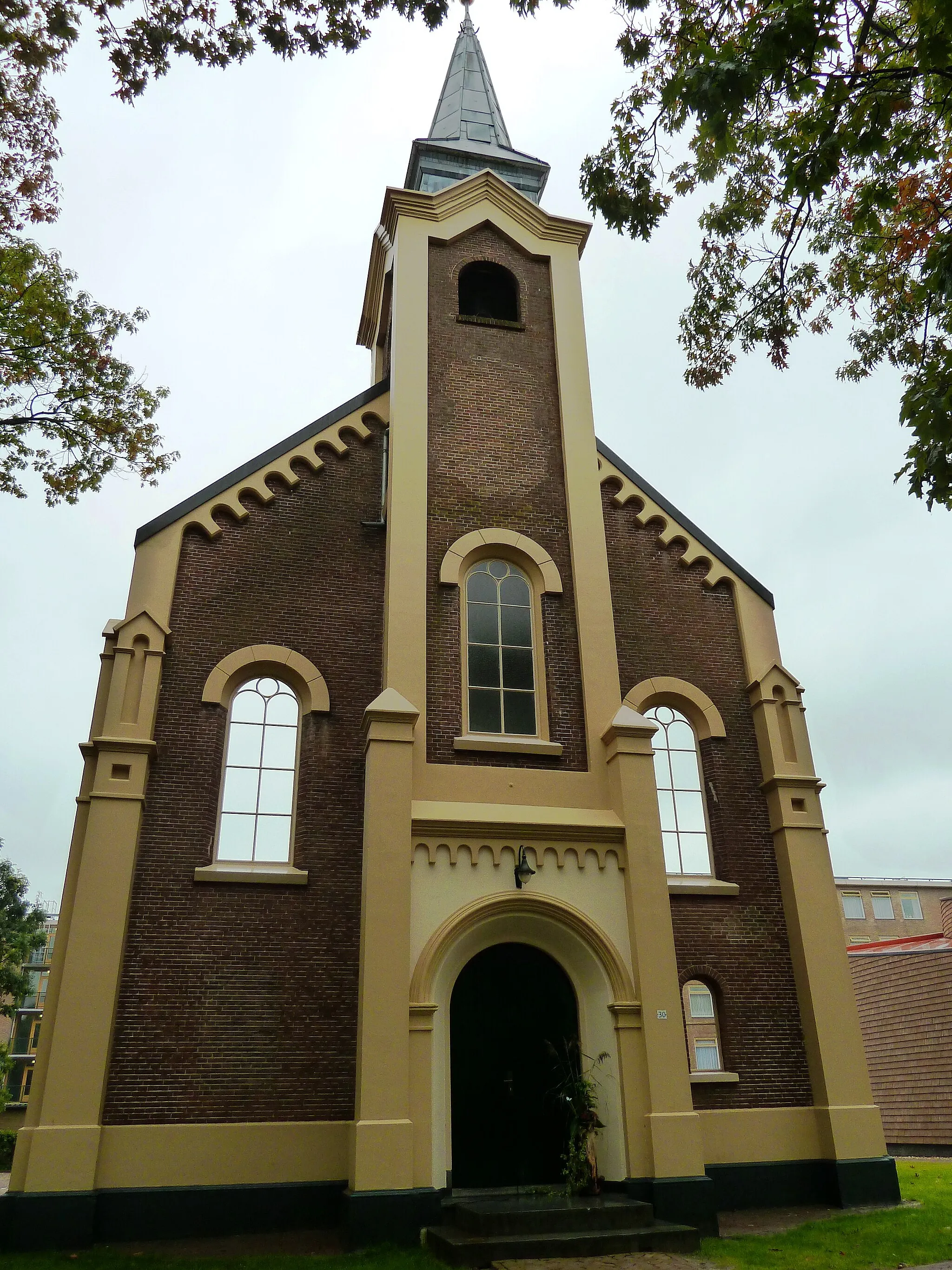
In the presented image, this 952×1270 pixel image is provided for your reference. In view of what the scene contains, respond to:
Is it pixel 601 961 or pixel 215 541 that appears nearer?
pixel 601 961

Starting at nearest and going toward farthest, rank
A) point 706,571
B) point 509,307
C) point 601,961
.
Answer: point 601,961
point 706,571
point 509,307

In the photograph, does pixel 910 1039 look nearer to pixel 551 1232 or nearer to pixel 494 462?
pixel 551 1232

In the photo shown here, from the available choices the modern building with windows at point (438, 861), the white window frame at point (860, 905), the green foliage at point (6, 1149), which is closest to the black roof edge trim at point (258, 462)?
the modern building with windows at point (438, 861)

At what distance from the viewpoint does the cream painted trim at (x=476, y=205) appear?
16.4 meters

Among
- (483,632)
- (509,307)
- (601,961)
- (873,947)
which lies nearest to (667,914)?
(601,961)

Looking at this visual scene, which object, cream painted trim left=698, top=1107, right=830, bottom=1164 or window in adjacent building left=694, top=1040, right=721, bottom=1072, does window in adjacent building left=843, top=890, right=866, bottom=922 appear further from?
cream painted trim left=698, top=1107, right=830, bottom=1164

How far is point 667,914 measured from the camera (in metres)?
11.6

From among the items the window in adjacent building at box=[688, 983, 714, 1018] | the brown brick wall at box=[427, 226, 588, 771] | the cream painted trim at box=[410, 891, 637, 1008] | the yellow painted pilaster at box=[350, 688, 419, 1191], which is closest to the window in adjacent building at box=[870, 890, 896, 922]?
the window in adjacent building at box=[688, 983, 714, 1018]

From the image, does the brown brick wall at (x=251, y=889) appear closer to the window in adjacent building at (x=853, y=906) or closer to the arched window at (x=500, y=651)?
the arched window at (x=500, y=651)

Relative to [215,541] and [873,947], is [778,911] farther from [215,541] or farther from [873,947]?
[873,947]

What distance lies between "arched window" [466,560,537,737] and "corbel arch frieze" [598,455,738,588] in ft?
8.89

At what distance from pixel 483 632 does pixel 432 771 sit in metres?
2.46

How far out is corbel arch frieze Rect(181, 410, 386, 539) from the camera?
1384 cm

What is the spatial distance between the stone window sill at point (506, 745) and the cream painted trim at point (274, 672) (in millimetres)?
2017
